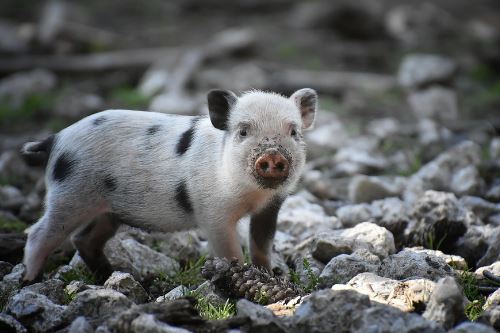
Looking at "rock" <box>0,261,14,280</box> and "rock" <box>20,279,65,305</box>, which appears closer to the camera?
"rock" <box>20,279,65,305</box>

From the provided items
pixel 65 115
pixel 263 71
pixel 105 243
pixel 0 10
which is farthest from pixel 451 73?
pixel 0 10

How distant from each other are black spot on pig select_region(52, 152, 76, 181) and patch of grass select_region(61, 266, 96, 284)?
654 millimetres

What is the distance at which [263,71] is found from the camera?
11648 mm

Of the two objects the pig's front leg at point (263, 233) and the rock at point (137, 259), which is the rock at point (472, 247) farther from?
the rock at point (137, 259)

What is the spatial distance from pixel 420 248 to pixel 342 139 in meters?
3.80

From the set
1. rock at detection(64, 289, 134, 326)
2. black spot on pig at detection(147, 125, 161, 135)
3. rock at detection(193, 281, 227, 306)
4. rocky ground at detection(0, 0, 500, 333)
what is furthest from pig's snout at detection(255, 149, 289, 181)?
rock at detection(64, 289, 134, 326)

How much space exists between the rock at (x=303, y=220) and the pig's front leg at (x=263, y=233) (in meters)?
0.69

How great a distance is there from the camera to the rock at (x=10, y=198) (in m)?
6.63

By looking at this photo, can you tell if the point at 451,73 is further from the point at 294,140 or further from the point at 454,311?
the point at 454,311

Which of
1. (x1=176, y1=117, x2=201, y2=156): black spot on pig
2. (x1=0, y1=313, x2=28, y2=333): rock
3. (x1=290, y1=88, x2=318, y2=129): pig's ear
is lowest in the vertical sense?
(x1=0, y1=313, x2=28, y2=333): rock

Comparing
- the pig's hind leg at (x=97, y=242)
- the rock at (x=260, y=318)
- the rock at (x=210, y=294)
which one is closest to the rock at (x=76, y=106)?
the pig's hind leg at (x=97, y=242)

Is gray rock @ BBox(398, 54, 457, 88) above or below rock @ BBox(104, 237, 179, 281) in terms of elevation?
above

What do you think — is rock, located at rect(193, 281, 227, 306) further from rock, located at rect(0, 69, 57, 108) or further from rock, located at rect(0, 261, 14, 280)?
rock, located at rect(0, 69, 57, 108)

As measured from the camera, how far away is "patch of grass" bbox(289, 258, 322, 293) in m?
4.64
